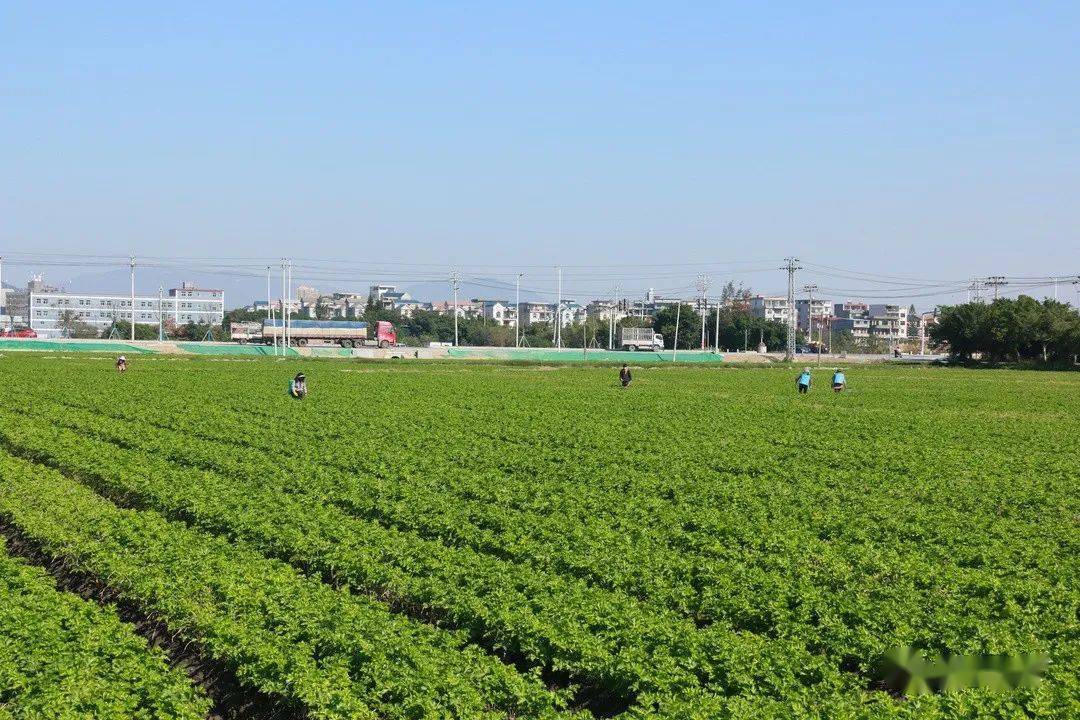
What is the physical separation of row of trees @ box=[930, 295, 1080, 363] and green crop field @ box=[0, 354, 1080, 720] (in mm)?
83466

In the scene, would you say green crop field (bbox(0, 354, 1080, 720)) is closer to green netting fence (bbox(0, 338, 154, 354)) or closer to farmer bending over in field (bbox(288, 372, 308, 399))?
farmer bending over in field (bbox(288, 372, 308, 399))

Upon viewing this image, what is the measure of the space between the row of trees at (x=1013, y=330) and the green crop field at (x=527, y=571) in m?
83.5

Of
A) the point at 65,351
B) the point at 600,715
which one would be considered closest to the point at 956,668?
the point at 600,715

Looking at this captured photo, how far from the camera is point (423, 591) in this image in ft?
39.9

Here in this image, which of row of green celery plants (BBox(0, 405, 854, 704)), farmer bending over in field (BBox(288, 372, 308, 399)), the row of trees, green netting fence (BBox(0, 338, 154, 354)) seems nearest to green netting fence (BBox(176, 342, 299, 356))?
green netting fence (BBox(0, 338, 154, 354))

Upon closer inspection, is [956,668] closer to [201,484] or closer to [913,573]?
[913,573]

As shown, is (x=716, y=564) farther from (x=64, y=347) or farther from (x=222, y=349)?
(x=222, y=349)

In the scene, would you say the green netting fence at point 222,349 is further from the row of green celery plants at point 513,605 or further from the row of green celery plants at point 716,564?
the row of green celery plants at point 716,564

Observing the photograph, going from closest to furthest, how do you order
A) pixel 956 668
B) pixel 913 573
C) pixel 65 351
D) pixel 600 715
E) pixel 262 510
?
1. pixel 956 668
2. pixel 600 715
3. pixel 913 573
4. pixel 262 510
5. pixel 65 351

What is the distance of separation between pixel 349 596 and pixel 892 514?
32.7 feet

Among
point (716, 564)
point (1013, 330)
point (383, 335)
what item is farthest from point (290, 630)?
point (383, 335)

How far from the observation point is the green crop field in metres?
9.38

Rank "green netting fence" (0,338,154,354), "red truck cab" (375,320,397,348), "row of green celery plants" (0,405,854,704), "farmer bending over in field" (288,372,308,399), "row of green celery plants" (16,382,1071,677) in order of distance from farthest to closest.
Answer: "red truck cab" (375,320,397,348)
"green netting fence" (0,338,154,354)
"farmer bending over in field" (288,372,308,399)
"row of green celery plants" (16,382,1071,677)
"row of green celery plants" (0,405,854,704)

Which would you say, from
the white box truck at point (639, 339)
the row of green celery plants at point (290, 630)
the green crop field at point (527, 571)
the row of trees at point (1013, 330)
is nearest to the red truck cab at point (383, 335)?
the white box truck at point (639, 339)
